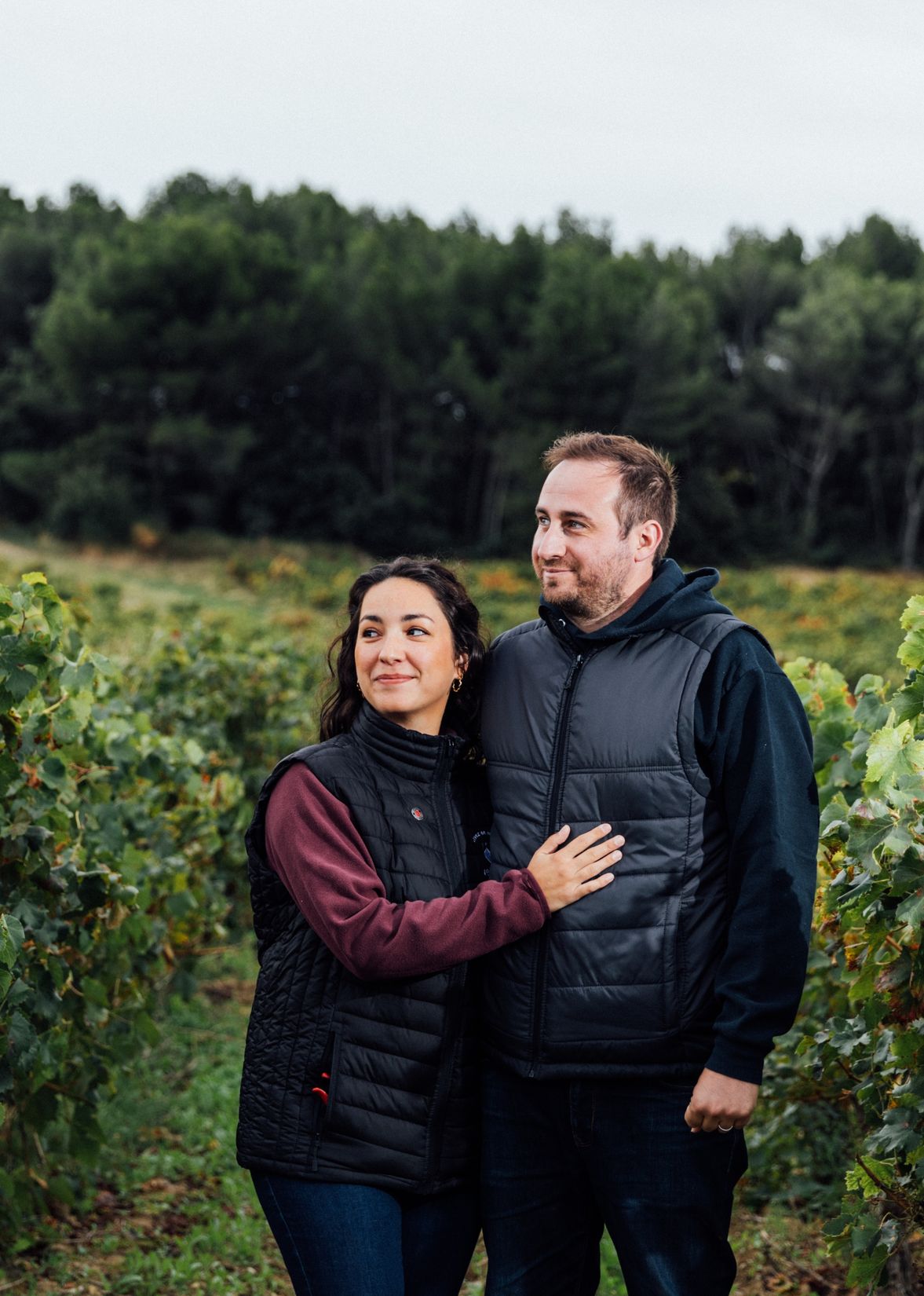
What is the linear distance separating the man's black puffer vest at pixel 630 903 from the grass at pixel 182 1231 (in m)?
1.78

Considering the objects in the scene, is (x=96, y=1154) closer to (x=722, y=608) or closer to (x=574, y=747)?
(x=574, y=747)

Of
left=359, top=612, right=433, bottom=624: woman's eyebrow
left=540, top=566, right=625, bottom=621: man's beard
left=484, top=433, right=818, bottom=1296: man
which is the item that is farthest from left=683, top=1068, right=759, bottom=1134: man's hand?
left=359, top=612, right=433, bottom=624: woman's eyebrow

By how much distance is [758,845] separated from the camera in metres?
2.23

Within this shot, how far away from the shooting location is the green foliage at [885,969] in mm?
2133

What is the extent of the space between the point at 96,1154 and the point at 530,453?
124 ft

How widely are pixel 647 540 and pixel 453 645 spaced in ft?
1.40

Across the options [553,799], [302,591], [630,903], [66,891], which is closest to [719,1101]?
[630,903]

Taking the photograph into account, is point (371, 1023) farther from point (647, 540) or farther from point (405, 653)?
point (647, 540)

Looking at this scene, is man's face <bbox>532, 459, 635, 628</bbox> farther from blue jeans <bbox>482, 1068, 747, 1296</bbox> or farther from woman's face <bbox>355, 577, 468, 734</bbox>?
blue jeans <bbox>482, 1068, 747, 1296</bbox>

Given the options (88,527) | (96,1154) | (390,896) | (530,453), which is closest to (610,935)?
(390,896)

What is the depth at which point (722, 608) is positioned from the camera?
8.25ft

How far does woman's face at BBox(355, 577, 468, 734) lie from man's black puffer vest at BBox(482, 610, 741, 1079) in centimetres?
25

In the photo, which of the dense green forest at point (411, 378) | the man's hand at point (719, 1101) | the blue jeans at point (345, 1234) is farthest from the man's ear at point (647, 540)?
the dense green forest at point (411, 378)

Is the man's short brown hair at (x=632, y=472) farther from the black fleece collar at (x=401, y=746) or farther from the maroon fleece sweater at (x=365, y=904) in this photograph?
the maroon fleece sweater at (x=365, y=904)
